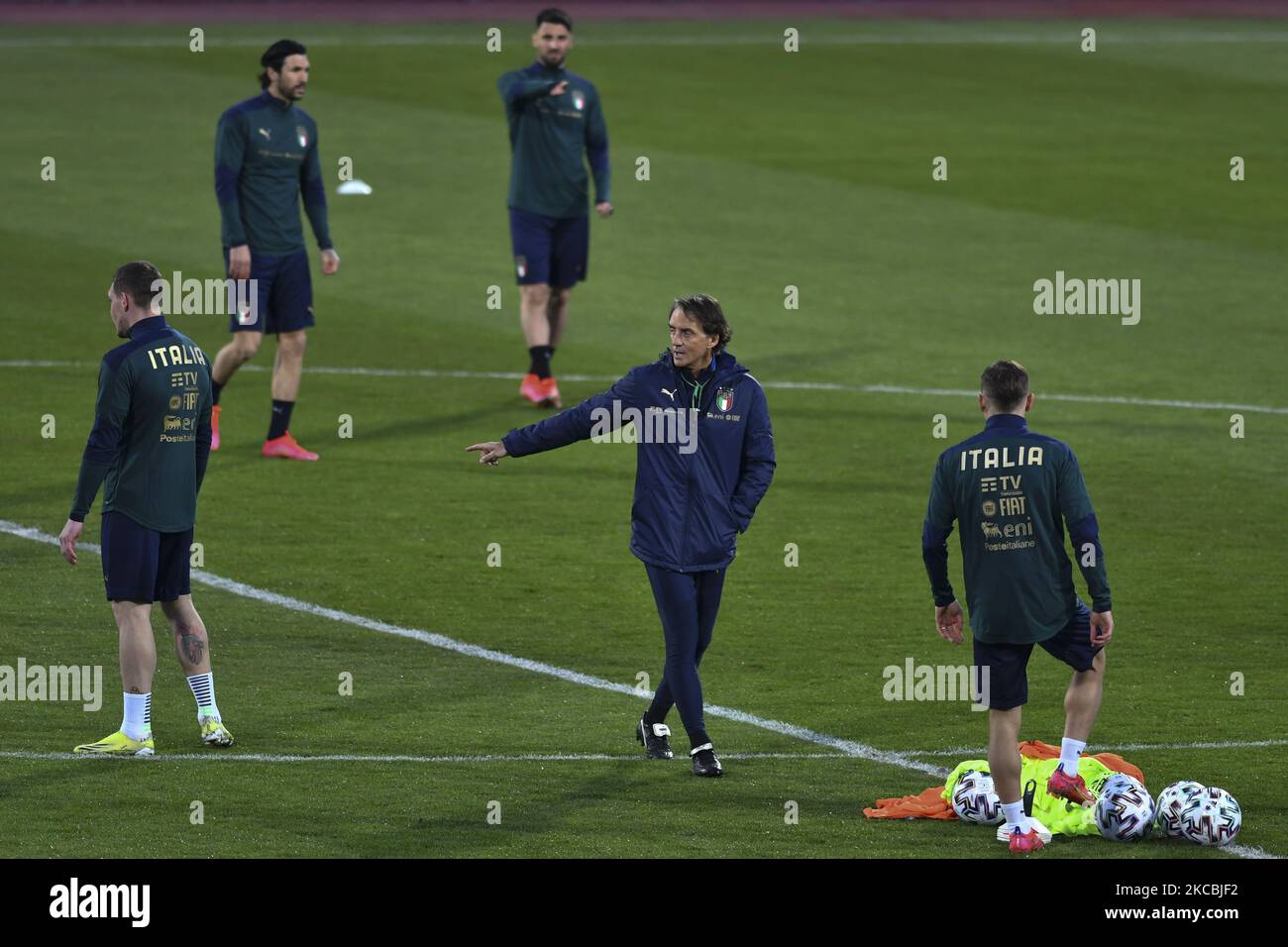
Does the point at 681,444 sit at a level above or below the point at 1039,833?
above

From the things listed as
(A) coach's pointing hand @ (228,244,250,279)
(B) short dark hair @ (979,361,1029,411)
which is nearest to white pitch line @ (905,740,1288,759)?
(B) short dark hair @ (979,361,1029,411)

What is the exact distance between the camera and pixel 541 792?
9.93 m

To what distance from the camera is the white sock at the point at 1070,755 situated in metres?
9.68

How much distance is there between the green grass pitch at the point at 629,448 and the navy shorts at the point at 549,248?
1.10 meters

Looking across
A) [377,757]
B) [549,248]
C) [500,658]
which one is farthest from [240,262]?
[377,757]

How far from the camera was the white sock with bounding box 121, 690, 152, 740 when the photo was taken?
10.4 metres

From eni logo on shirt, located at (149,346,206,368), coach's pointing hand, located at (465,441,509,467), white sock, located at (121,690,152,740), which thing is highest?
eni logo on shirt, located at (149,346,206,368)

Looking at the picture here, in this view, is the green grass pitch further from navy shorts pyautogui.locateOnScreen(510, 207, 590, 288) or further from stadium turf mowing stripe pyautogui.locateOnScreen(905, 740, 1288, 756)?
navy shorts pyautogui.locateOnScreen(510, 207, 590, 288)

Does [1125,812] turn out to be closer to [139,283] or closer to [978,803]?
[978,803]

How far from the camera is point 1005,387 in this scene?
9.30 meters

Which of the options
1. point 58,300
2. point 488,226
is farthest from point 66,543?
point 488,226

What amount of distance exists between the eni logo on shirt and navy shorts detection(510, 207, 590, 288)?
26.8 ft

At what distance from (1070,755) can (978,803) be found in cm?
47

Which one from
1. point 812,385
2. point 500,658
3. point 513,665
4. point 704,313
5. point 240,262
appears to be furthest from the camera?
point 812,385
